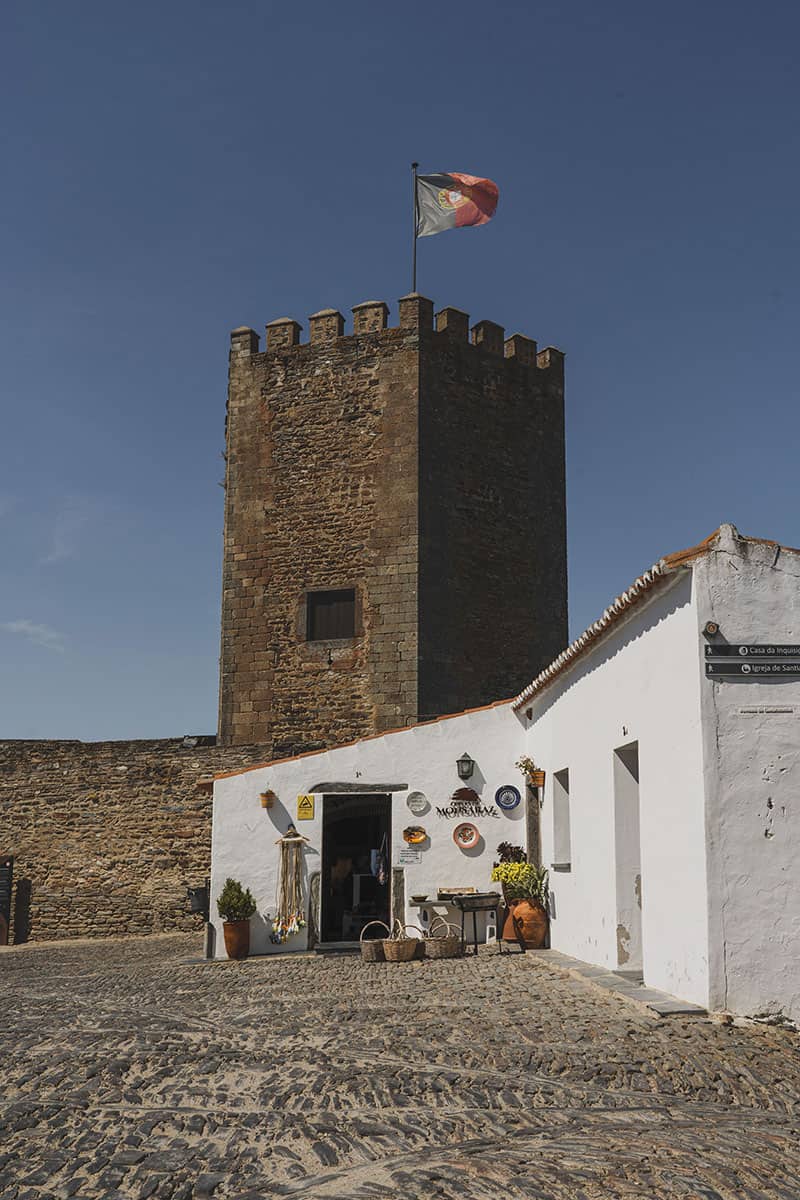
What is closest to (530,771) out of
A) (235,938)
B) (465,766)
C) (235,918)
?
(465,766)

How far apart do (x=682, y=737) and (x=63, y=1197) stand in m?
4.81

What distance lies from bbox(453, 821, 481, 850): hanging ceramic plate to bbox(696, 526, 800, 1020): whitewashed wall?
20.0 ft

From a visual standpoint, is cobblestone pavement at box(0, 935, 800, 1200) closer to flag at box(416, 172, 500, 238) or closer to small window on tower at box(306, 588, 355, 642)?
small window on tower at box(306, 588, 355, 642)

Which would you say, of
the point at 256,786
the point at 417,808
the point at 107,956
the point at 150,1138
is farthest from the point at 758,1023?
the point at 107,956

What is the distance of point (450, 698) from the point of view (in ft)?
58.5

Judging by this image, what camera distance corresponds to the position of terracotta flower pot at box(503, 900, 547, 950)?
37.7ft

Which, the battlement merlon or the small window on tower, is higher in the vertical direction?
the battlement merlon

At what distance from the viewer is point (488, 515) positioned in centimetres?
1895

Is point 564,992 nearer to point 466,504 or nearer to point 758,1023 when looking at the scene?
point 758,1023

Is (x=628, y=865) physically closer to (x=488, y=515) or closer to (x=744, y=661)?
(x=744, y=661)

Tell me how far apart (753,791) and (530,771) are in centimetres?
575

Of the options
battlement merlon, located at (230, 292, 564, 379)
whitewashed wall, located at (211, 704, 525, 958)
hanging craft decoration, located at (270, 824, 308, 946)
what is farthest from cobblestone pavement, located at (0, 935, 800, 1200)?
battlement merlon, located at (230, 292, 564, 379)

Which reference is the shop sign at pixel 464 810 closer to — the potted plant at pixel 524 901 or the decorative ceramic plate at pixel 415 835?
the decorative ceramic plate at pixel 415 835

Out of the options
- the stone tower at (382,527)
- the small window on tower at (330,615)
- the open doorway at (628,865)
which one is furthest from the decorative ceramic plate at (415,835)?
the small window on tower at (330,615)
